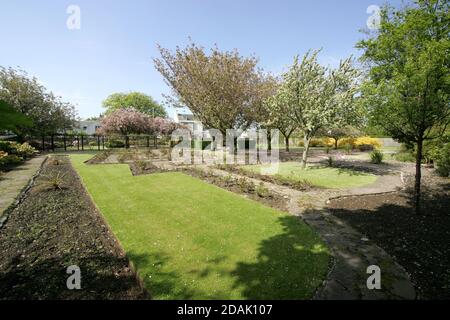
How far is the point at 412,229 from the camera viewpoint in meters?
6.11

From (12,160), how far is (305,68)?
20.6m

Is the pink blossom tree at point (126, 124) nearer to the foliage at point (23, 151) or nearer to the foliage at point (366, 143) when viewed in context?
the foliage at point (23, 151)

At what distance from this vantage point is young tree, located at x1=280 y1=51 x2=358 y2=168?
14305mm

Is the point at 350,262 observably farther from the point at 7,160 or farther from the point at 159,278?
the point at 7,160

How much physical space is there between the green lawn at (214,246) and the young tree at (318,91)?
880 centimetres

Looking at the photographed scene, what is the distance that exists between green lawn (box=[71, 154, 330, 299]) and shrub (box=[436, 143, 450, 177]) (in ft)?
32.6

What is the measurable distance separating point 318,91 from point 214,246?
43.5 feet

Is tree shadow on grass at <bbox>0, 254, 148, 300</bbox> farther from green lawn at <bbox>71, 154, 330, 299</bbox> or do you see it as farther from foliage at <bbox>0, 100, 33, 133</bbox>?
foliage at <bbox>0, 100, 33, 133</bbox>

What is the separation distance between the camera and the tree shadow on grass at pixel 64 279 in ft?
12.8

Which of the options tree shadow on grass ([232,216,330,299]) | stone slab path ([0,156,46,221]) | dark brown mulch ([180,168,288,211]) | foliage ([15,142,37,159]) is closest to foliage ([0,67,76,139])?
foliage ([15,142,37,159])

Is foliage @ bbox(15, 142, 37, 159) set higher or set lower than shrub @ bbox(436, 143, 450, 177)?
higher

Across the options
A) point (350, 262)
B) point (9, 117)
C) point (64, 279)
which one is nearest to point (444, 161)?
point (350, 262)

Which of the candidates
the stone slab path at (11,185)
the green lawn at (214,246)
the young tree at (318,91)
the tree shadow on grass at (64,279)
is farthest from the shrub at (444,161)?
the stone slab path at (11,185)
